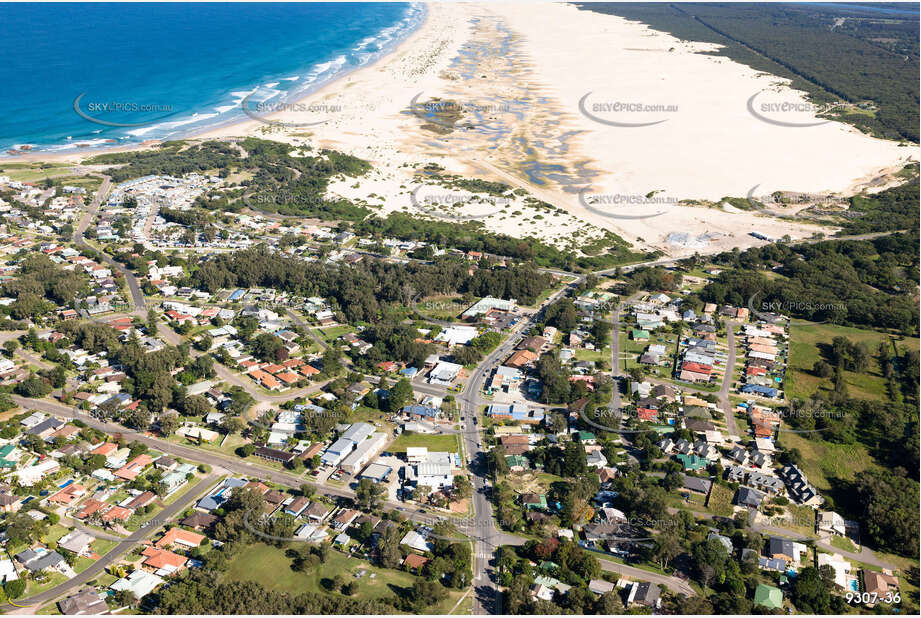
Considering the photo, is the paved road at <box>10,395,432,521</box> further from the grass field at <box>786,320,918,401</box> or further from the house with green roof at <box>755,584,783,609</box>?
the grass field at <box>786,320,918,401</box>

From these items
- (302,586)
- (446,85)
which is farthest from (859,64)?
(302,586)

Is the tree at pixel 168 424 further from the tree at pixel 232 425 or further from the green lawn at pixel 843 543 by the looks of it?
the green lawn at pixel 843 543

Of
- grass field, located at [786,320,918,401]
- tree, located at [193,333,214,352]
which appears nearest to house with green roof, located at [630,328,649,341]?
grass field, located at [786,320,918,401]

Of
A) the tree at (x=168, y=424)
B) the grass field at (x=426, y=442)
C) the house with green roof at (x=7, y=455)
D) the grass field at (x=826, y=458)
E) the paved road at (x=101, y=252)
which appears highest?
the paved road at (x=101, y=252)

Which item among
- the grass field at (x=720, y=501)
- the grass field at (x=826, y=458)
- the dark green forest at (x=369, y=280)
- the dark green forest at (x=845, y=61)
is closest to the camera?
the grass field at (x=720, y=501)

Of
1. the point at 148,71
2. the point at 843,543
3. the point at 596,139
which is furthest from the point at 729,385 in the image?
the point at 148,71

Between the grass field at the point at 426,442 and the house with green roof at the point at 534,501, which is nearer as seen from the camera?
the house with green roof at the point at 534,501

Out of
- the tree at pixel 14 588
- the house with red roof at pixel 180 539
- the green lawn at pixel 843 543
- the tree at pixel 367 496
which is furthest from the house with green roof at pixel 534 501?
the tree at pixel 14 588
